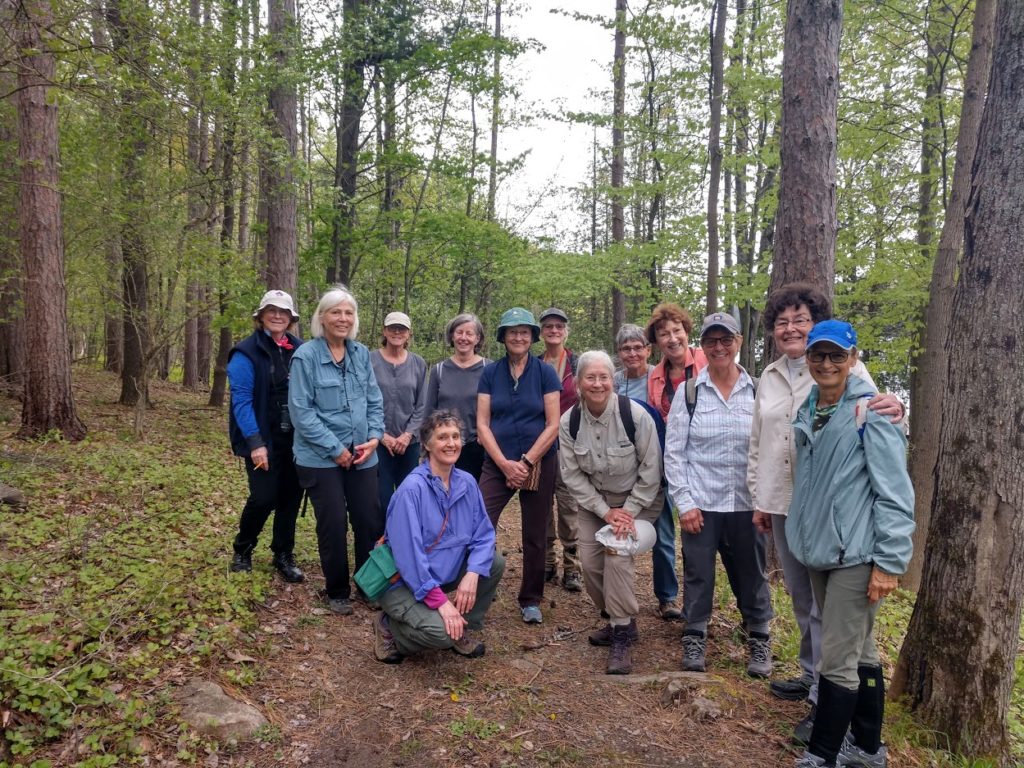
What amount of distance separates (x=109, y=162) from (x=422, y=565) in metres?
8.58

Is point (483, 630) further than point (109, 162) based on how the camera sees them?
No

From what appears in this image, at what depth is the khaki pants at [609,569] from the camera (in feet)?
13.2

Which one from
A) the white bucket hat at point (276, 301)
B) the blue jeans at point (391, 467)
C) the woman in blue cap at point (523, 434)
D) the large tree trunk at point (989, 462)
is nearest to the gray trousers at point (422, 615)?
the woman in blue cap at point (523, 434)

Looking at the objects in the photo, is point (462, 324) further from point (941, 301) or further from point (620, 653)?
point (941, 301)

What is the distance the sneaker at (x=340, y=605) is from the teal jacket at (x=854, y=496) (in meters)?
3.18

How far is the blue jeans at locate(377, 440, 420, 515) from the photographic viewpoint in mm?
5328

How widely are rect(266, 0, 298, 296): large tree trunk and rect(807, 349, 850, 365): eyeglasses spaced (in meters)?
8.04

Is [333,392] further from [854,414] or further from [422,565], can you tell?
[854,414]

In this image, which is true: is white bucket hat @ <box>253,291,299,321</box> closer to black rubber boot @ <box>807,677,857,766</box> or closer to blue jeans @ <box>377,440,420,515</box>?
blue jeans @ <box>377,440,420,515</box>

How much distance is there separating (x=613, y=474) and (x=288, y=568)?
2.79 m

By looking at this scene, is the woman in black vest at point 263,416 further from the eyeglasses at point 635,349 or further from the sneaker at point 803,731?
the sneaker at point 803,731

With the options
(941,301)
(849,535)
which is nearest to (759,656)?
(849,535)

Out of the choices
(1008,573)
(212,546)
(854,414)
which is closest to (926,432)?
(1008,573)

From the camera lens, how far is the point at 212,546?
17.5 feet
